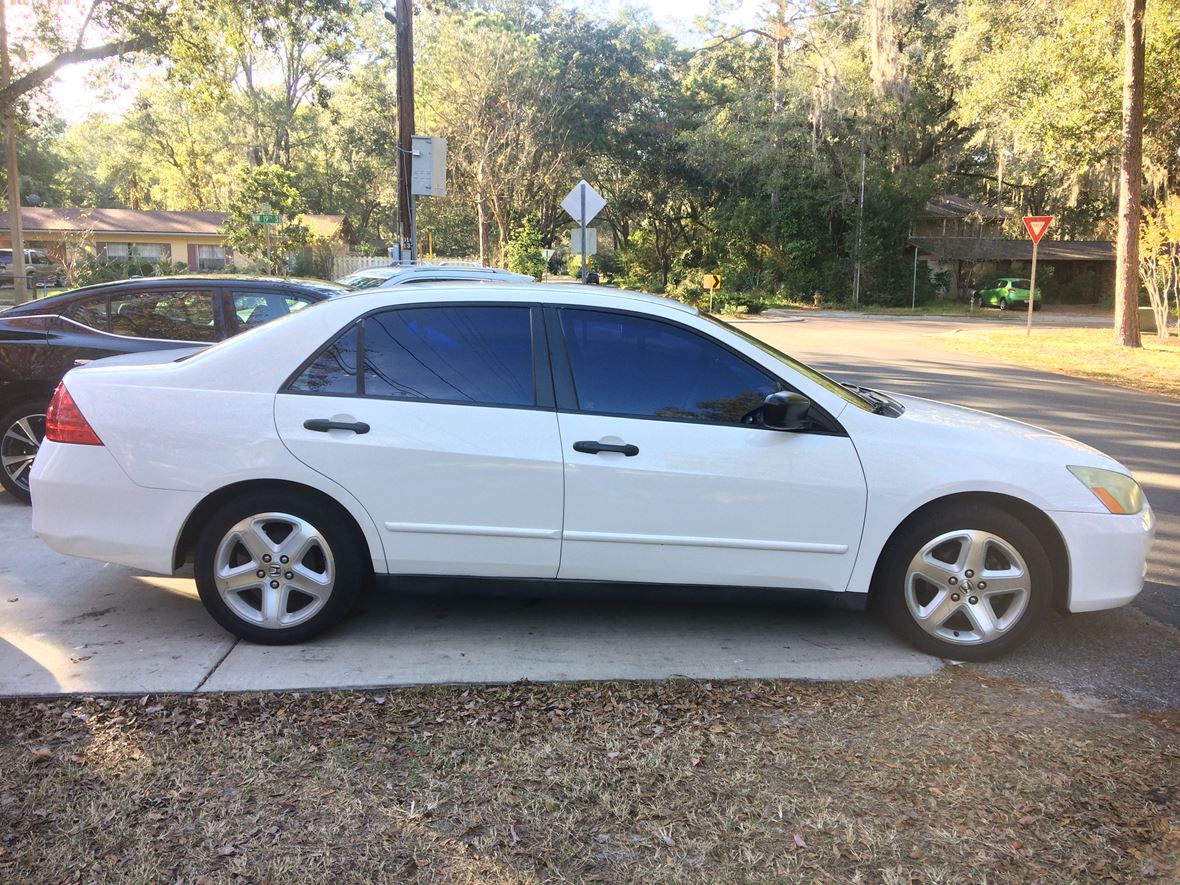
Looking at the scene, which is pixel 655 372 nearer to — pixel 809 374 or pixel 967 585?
pixel 809 374

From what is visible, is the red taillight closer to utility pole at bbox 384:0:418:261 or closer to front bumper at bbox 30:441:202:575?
front bumper at bbox 30:441:202:575

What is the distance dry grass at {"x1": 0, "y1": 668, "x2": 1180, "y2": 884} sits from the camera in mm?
2551

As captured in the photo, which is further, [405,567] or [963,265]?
[963,265]

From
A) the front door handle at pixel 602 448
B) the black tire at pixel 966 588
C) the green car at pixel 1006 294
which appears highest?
the green car at pixel 1006 294

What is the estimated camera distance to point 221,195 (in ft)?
197

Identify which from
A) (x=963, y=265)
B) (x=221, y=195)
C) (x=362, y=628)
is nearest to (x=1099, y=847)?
(x=362, y=628)

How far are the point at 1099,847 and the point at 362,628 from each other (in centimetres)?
312

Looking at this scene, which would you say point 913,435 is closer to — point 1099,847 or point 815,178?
point 1099,847

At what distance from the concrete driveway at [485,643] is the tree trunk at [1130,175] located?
17.2 m

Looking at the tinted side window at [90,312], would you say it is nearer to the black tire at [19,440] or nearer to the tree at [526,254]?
the black tire at [19,440]

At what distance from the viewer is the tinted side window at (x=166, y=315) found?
6434mm

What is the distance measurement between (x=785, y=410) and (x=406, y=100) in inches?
504

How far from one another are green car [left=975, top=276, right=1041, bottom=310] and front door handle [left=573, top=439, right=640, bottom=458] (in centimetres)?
4177

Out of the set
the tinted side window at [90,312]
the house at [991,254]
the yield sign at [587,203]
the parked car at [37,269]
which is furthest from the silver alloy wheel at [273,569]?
the house at [991,254]
